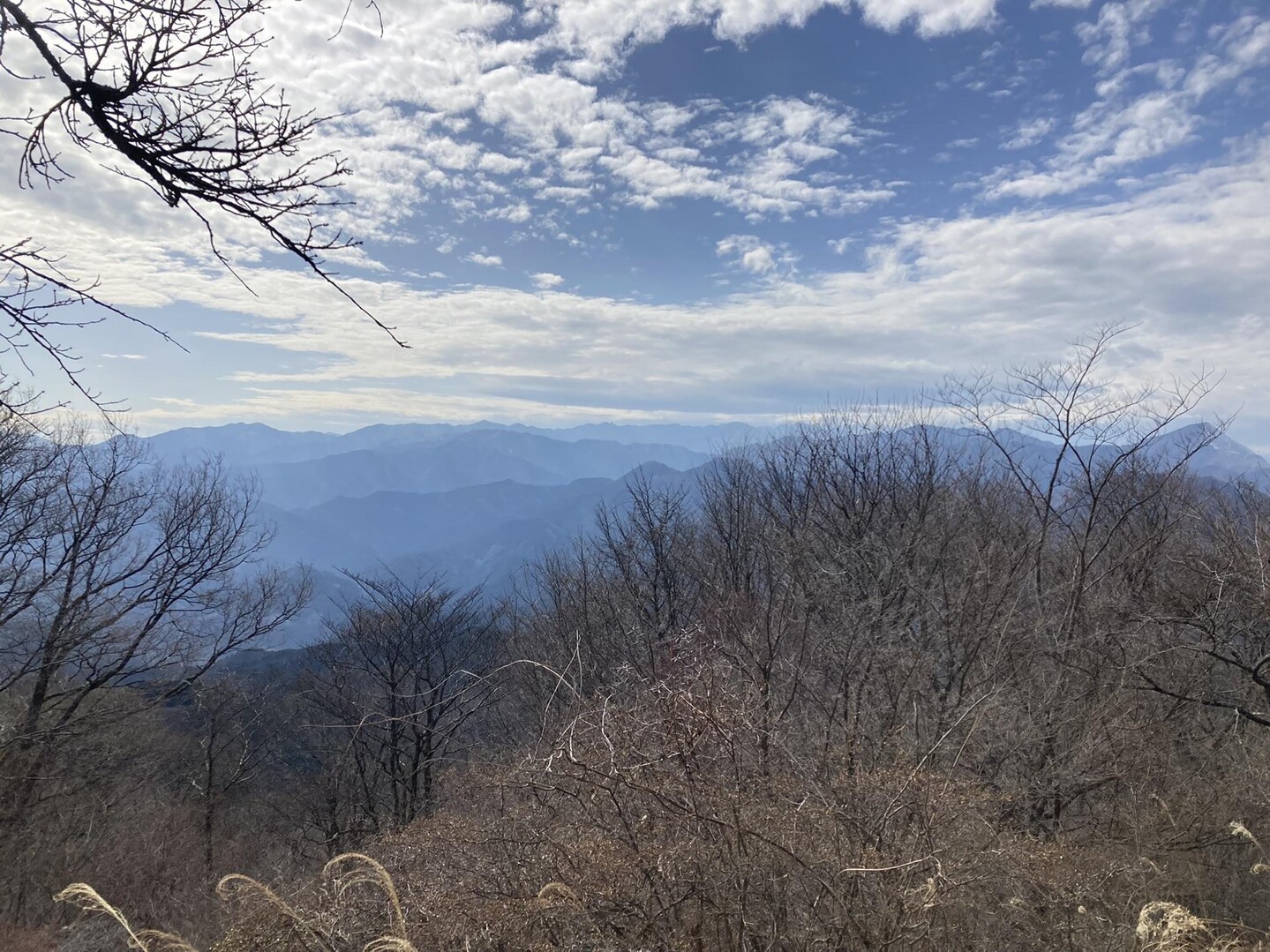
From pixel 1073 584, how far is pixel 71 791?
2041 cm

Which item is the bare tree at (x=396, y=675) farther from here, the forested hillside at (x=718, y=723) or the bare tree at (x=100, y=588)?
the bare tree at (x=100, y=588)

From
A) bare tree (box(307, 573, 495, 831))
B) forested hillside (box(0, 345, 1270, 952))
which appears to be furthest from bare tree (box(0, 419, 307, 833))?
bare tree (box(307, 573, 495, 831))

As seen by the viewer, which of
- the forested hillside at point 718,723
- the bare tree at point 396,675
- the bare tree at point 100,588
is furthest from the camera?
the bare tree at point 396,675

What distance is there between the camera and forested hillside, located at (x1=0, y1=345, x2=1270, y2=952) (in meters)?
3.73

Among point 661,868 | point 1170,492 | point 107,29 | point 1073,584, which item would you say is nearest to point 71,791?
point 661,868

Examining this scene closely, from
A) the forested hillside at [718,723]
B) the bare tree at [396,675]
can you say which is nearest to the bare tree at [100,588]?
the forested hillside at [718,723]

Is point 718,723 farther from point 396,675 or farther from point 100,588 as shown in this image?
point 396,675

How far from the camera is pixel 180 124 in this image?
249 cm

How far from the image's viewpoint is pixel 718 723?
4.00 m

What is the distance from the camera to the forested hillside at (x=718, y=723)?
373 centimetres

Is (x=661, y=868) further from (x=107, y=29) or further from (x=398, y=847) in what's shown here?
(x=107, y=29)

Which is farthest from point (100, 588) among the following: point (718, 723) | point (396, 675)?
point (718, 723)

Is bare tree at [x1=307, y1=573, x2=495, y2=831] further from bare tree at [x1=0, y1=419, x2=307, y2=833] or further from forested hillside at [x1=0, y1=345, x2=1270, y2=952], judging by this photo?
bare tree at [x1=0, y1=419, x2=307, y2=833]

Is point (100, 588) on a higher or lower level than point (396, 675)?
higher
